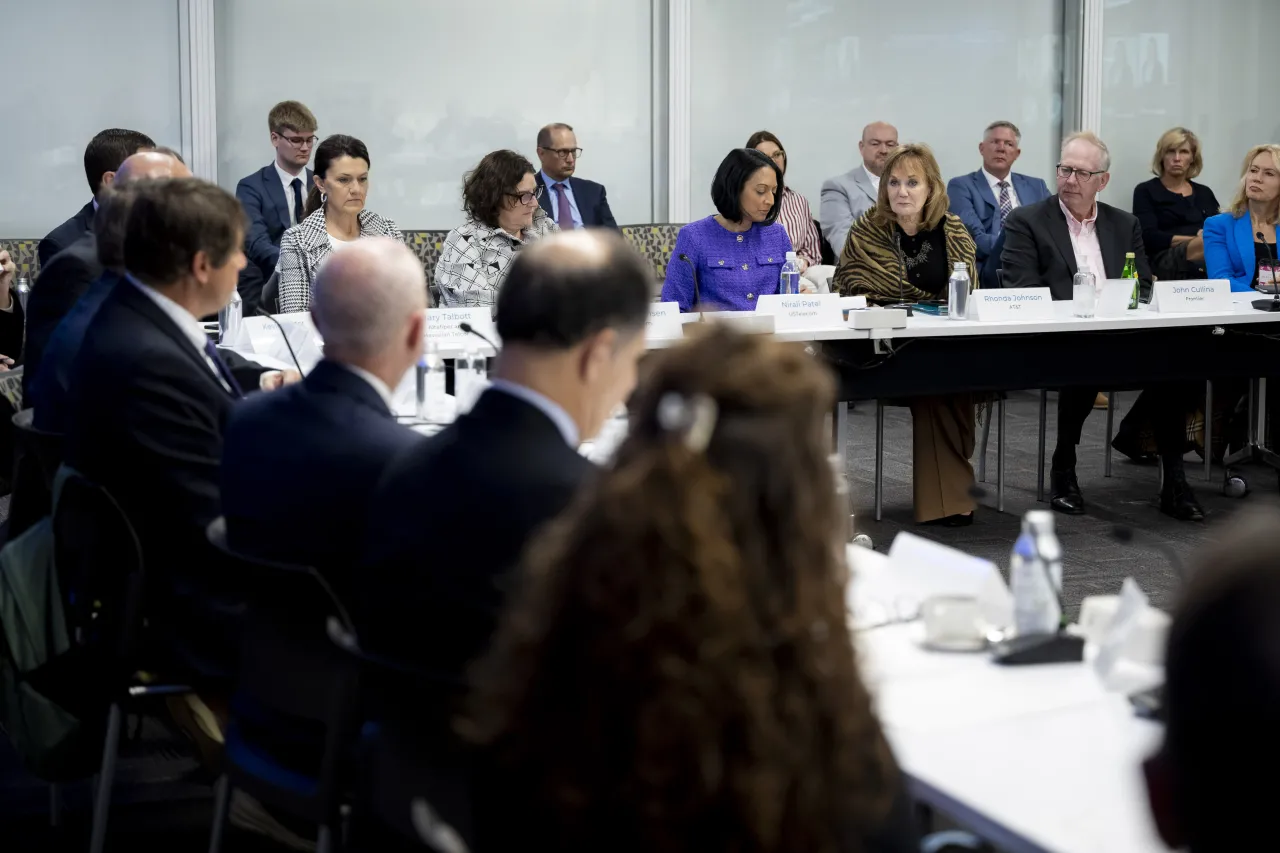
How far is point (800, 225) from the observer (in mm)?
7625

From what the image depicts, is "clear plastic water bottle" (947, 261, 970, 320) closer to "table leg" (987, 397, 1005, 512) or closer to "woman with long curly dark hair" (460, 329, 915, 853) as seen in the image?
"table leg" (987, 397, 1005, 512)

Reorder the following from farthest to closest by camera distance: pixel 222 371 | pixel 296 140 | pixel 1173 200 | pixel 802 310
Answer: pixel 1173 200
pixel 296 140
pixel 802 310
pixel 222 371

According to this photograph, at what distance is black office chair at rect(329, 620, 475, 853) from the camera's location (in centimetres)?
147

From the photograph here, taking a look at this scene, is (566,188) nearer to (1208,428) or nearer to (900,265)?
(900,265)

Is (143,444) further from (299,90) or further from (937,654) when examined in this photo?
(299,90)

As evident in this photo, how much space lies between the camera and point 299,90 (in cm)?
775

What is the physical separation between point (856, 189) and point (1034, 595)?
6404 millimetres

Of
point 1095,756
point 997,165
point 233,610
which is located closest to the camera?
point 1095,756

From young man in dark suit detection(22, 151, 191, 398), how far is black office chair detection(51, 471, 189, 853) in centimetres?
149

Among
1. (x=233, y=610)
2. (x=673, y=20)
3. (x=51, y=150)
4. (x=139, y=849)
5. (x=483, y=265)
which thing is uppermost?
(x=673, y=20)

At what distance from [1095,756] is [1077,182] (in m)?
4.58

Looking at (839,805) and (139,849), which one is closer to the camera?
(839,805)

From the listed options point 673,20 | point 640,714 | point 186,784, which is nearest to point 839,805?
point 640,714

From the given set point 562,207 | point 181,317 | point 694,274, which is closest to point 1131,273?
point 694,274
